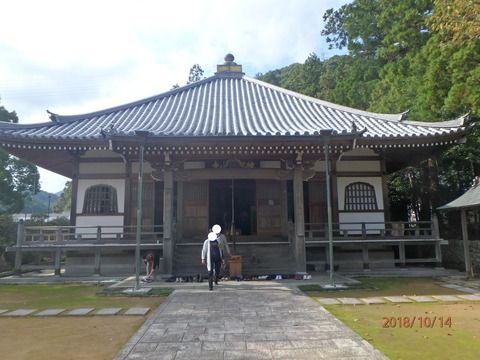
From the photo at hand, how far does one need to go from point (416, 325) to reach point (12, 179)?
3133 centimetres

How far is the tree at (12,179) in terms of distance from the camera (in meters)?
27.2

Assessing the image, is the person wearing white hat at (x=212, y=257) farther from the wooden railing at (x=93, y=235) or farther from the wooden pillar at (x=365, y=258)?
the wooden pillar at (x=365, y=258)

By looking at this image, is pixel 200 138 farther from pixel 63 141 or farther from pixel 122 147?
pixel 63 141

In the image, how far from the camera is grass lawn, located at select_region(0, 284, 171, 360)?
15.8ft

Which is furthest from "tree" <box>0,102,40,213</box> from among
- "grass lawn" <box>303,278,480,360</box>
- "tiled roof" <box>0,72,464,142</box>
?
"grass lawn" <box>303,278,480,360</box>

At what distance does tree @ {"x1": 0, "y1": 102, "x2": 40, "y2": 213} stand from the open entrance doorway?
791 inches

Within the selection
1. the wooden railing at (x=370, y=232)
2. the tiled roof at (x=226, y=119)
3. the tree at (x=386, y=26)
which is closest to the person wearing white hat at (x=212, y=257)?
the tiled roof at (x=226, y=119)

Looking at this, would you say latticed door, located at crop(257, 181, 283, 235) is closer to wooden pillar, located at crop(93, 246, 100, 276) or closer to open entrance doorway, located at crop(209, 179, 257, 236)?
open entrance doorway, located at crop(209, 179, 257, 236)

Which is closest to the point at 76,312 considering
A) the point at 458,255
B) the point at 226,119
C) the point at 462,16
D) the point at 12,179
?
the point at 226,119

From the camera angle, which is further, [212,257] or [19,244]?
[19,244]

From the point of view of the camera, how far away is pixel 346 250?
1287cm

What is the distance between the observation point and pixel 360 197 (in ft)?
45.0

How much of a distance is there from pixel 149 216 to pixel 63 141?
161 inches
